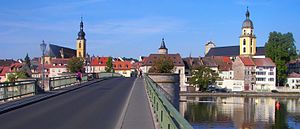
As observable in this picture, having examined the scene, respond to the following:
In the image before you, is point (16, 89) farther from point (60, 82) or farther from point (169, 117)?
point (169, 117)

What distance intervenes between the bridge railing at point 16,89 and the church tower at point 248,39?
14114cm

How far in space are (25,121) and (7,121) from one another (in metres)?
0.60

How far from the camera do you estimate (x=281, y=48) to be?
119m

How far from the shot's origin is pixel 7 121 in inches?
Answer: 553

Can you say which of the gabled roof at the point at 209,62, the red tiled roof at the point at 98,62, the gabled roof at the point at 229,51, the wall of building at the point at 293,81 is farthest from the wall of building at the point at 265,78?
the red tiled roof at the point at 98,62

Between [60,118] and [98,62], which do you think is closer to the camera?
[60,118]

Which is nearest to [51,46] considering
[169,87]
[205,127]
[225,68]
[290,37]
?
[225,68]

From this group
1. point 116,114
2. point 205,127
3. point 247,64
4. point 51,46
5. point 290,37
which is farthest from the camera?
point 51,46

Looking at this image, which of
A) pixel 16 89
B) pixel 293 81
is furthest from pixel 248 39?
pixel 16 89

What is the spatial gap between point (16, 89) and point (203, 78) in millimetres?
94223

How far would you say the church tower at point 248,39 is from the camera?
6289 inches

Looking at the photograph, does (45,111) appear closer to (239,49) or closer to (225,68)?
(225,68)

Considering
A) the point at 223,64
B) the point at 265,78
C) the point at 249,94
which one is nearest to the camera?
the point at 249,94

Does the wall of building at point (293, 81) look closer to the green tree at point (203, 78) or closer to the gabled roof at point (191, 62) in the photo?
the gabled roof at point (191, 62)
